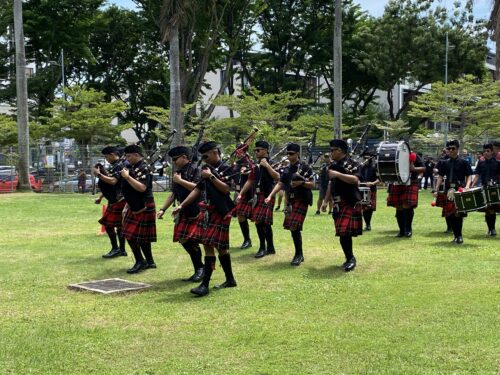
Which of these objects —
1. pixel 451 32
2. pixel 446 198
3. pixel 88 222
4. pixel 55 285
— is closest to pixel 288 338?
pixel 55 285

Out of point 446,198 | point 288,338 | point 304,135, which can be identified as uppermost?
point 304,135

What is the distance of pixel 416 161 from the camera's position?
12352 mm

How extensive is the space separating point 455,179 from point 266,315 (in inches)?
252

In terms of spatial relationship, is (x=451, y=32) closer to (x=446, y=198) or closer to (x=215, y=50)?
(x=215, y=50)

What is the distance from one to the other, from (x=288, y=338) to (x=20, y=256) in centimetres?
617

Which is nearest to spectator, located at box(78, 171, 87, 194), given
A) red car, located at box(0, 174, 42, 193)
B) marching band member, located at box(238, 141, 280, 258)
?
red car, located at box(0, 174, 42, 193)

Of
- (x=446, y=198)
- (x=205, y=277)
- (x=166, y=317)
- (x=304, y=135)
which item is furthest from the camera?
(x=304, y=135)

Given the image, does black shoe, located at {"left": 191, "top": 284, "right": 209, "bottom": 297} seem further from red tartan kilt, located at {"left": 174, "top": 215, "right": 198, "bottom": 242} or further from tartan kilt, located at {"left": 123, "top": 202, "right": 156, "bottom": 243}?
tartan kilt, located at {"left": 123, "top": 202, "right": 156, "bottom": 243}

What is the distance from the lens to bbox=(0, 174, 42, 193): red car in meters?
28.0

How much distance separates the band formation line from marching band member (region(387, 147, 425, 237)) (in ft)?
0.06

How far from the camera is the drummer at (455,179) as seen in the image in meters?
11.2

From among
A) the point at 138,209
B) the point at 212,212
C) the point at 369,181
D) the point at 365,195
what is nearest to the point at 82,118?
the point at 369,181

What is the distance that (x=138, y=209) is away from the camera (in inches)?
350

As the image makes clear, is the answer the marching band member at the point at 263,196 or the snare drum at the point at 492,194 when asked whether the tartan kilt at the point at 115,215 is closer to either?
the marching band member at the point at 263,196
